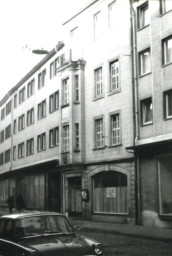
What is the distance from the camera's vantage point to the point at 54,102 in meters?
37.1

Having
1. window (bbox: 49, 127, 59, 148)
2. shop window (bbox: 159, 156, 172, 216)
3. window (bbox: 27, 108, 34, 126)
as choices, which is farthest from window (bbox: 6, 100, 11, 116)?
shop window (bbox: 159, 156, 172, 216)

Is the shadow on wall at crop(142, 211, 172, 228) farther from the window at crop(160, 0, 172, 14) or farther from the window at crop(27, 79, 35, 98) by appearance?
the window at crop(27, 79, 35, 98)

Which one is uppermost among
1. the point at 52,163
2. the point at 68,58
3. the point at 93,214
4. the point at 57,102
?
the point at 68,58

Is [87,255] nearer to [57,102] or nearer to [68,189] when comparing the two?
[68,189]

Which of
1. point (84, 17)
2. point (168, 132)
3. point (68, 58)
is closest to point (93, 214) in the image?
point (168, 132)

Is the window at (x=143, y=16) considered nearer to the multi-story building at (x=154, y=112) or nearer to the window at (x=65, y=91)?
the multi-story building at (x=154, y=112)

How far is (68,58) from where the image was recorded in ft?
109

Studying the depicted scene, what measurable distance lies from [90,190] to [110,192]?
2.33 metres

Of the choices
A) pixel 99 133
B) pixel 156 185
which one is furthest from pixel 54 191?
pixel 156 185

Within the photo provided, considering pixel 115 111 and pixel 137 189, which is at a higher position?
pixel 115 111

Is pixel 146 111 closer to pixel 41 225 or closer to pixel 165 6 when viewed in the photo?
pixel 165 6

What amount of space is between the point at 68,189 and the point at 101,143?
5465 mm

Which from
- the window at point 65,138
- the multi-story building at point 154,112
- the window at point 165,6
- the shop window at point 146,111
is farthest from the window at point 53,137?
the window at point 165,6

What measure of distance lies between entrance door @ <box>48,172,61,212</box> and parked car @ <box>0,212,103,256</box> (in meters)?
27.6
